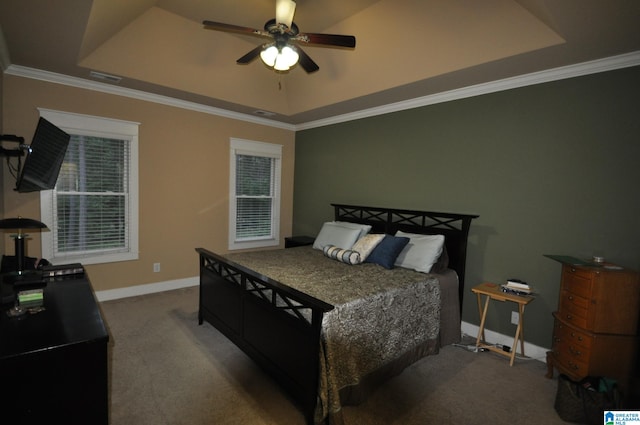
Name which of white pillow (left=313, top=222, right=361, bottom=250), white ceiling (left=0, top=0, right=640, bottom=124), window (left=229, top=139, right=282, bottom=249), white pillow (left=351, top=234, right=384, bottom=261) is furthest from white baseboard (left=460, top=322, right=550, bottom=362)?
window (left=229, top=139, right=282, bottom=249)

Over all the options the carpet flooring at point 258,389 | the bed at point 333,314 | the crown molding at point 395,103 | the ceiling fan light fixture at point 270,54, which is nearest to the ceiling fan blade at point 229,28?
the ceiling fan light fixture at point 270,54

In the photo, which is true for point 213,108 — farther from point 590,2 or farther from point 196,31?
point 590,2

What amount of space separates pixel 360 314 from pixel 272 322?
0.63m

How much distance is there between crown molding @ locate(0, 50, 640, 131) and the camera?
2521 mm

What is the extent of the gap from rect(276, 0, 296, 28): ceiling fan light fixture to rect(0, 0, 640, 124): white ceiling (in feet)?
3.14

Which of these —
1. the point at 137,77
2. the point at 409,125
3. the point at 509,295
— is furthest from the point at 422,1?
the point at 137,77

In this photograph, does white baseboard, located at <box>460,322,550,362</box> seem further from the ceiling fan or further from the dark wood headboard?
the ceiling fan

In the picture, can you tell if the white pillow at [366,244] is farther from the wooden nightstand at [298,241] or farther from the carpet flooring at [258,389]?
the wooden nightstand at [298,241]

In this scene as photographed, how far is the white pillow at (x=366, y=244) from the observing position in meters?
3.30

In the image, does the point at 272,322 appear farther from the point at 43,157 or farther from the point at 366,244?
the point at 43,157

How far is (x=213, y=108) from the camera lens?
177 inches

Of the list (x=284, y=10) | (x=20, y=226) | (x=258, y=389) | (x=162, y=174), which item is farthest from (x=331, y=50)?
(x=258, y=389)

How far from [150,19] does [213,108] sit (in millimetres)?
1400

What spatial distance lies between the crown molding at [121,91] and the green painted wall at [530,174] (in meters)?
2.23
